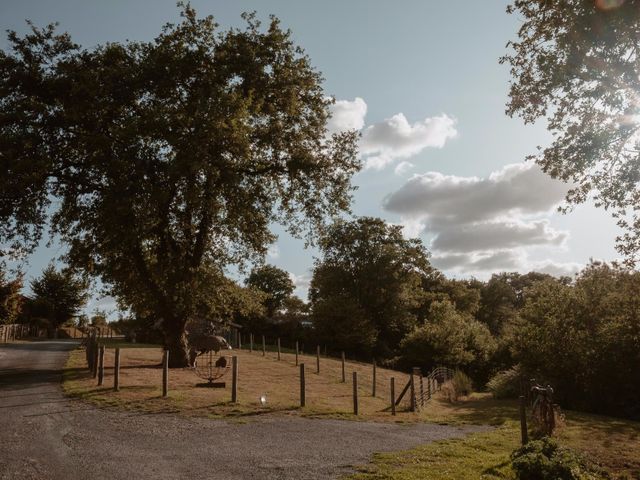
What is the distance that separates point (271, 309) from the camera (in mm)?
101250

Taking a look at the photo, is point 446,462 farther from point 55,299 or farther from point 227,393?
point 55,299

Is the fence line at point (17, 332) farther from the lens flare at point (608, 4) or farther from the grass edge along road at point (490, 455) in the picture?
the lens flare at point (608, 4)

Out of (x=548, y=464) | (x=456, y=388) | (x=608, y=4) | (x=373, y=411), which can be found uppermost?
(x=608, y=4)

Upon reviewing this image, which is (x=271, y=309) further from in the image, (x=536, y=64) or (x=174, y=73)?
(x=536, y=64)

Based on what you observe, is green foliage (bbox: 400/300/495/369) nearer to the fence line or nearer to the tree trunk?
the tree trunk

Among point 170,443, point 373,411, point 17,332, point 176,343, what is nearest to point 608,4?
point 170,443

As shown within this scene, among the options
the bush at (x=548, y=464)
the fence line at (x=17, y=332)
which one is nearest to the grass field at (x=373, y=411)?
the bush at (x=548, y=464)

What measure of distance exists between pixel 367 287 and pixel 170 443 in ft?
169

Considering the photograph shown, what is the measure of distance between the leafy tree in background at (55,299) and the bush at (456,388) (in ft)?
155

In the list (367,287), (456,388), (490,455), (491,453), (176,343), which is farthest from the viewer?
(367,287)

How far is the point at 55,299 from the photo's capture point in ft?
219

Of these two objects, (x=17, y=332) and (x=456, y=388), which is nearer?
(x=456, y=388)

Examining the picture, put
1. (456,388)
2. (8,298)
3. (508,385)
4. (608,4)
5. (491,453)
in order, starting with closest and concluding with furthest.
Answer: (491,453) < (608,4) < (508,385) < (456,388) < (8,298)

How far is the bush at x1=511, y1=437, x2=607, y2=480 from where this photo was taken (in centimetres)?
977
